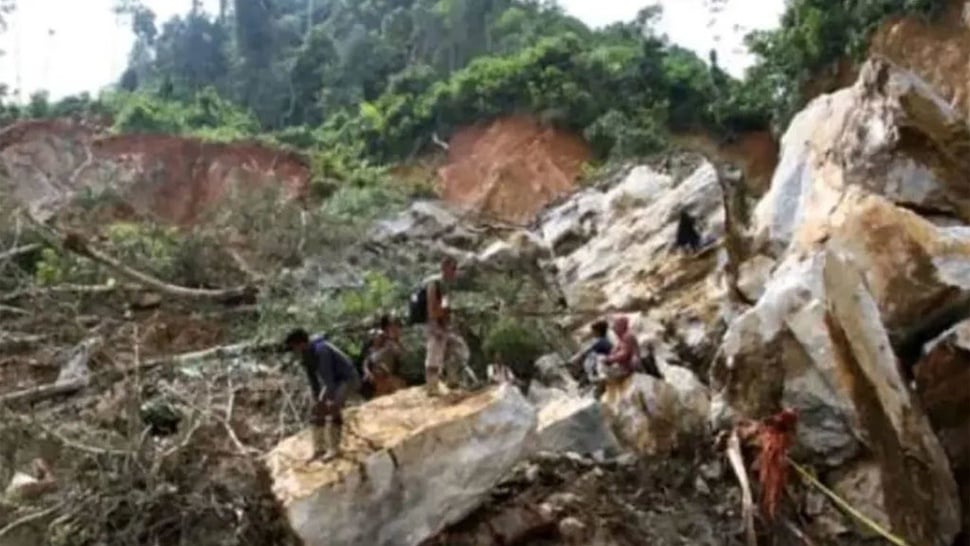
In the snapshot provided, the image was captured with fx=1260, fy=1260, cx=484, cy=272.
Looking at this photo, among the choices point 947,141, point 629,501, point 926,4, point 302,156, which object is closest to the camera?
point 629,501

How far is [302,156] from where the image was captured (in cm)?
2455

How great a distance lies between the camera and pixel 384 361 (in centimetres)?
982

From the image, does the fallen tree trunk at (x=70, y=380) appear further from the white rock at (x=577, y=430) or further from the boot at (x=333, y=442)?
the white rock at (x=577, y=430)

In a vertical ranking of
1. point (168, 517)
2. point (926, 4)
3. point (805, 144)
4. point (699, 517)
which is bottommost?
point (699, 517)

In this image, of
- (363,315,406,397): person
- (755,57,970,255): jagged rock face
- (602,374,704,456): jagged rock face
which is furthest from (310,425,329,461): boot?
(755,57,970,255): jagged rock face

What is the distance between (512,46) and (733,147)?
7931mm

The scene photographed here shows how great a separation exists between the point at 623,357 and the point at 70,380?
4.22 m

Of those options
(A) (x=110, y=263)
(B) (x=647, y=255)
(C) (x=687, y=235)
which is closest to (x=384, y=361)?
(A) (x=110, y=263)

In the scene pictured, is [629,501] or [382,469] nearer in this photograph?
[382,469]

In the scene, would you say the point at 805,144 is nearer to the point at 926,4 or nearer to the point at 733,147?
the point at 926,4

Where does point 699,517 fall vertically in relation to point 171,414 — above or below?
below

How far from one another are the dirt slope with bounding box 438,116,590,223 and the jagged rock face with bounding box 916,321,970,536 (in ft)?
48.1

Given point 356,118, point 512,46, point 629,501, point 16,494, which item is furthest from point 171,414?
point 512,46

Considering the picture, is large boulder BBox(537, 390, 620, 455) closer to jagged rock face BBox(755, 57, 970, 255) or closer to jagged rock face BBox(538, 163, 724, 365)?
jagged rock face BBox(538, 163, 724, 365)
